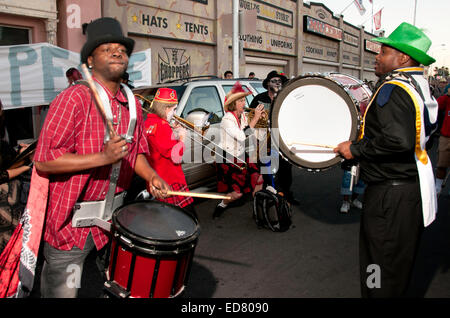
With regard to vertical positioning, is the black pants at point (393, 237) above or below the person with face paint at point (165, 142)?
below

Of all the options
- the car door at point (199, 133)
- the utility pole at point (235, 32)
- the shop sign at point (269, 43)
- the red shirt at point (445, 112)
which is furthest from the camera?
the shop sign at point (269, 43)

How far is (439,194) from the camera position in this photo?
701 centimetres

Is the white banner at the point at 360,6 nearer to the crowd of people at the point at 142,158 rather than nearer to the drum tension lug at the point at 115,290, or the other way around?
the crowd of people at the point at 142,158

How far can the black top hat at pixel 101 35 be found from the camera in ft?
7.37

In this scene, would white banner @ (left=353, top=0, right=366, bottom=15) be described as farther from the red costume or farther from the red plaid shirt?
the red plaid shirt

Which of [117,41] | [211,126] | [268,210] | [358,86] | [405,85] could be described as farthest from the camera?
[211,126]

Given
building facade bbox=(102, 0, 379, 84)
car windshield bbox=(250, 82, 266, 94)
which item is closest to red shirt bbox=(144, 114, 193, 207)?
car windshield bbox=(250, 82, 266, 94)

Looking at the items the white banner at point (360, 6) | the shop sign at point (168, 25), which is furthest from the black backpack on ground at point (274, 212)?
the white banner at point (360, 6)

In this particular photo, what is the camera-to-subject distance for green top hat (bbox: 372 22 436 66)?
285cm

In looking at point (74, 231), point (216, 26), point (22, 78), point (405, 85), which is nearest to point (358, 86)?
point (405, 85)

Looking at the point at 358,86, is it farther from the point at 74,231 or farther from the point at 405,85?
the point at 74,231

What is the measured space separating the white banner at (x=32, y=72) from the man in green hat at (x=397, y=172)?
6104 millimetres

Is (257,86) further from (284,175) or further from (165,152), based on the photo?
(165,152)
